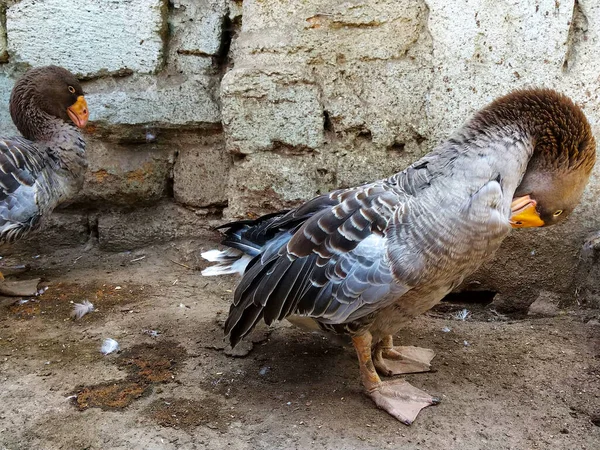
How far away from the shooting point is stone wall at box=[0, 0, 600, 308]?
3105 millimetres

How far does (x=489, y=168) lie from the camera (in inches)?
90.0

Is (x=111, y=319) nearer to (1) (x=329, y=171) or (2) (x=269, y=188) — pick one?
(2) (x=269, y=188)

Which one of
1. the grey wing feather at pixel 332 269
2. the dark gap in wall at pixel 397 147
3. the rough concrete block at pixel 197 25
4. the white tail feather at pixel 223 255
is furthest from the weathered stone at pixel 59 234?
the dark gap in wall at pixel 397 147

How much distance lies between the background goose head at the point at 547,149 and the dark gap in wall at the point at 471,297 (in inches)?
44.8

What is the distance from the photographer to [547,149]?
234 cm

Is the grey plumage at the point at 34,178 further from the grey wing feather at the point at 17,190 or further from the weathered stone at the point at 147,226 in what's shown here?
the weathered stone at the point at 147,226

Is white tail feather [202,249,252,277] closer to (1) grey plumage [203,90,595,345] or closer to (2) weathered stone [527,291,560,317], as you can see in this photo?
(1) grey plumage [203,90,595,345]

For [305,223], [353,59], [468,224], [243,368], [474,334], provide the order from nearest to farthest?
[468,224], [305,223], [243,368], [474,334], [353,59]

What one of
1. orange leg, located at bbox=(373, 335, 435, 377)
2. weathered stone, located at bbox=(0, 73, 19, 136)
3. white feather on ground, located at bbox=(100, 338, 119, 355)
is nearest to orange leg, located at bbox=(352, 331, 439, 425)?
orange leg, located at bbox=(373, 335, 435, 377)

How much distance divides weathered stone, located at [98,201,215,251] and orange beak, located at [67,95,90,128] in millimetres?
675

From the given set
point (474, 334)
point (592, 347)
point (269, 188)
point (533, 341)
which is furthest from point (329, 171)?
point (592, 347)

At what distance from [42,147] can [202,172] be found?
97cm

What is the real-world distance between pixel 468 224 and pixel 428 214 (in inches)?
5.9

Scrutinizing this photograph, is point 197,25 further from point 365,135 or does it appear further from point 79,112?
point 365,135
